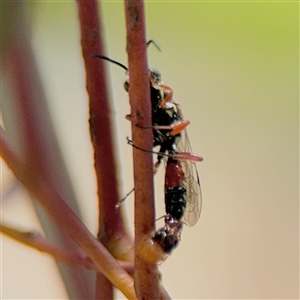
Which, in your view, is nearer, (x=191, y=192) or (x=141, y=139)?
(x=141, y=139)

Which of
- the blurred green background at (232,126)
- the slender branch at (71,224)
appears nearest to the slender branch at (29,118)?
the slender branch at (71,224)

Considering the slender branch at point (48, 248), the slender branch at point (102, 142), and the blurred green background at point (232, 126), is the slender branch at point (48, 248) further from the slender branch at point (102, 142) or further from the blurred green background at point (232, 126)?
the blurred green background at point (232, 126)

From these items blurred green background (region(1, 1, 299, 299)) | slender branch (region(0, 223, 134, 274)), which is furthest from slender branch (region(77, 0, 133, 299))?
blurred green background (region(1, 1, 299, 299))

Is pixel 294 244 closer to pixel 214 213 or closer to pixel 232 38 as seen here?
pixel 214 213

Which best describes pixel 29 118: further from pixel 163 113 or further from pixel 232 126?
pixel 232 126

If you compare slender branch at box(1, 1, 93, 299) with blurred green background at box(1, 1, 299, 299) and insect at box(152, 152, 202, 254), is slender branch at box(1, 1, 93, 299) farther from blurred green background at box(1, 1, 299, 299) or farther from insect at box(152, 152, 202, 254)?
blurred green background at box(1, 1, 299, 299)

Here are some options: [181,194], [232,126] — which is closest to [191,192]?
[181,194]
